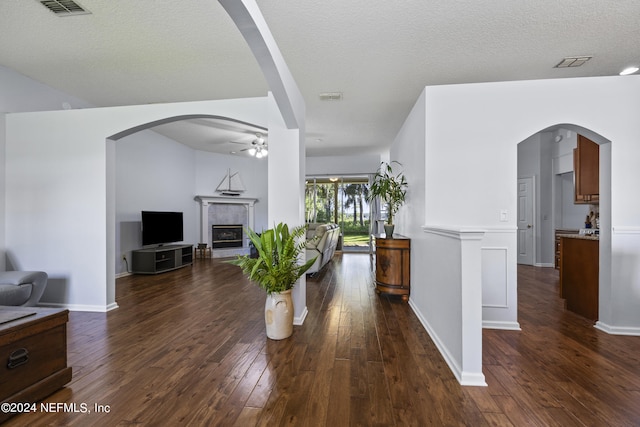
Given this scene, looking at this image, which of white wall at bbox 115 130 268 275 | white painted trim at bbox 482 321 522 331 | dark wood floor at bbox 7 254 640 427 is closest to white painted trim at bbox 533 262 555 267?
dark wood floor at bbox 7 254 640 427

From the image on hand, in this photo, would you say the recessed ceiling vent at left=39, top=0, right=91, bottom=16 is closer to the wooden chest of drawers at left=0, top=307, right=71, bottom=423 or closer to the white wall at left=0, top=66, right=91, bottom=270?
the white wall at left=0, top=66, right=91, bottom=270

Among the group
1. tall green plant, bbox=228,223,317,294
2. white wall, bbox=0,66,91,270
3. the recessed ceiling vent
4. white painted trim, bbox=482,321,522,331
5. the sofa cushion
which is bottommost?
white painted trim, bbox=482,321,522,331

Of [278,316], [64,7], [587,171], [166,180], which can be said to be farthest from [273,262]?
[166,180]

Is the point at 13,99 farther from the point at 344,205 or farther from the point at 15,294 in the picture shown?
the point at 344,205

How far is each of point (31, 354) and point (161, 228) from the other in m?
4.45

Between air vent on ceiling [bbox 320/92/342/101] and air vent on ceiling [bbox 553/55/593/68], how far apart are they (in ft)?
7.68

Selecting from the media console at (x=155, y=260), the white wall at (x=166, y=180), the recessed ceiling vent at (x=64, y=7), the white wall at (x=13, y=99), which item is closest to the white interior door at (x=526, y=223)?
the white wall at (x=166, y=180)

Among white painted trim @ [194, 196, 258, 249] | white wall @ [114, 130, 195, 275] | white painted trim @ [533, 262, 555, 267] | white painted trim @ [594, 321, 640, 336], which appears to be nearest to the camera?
white painted trim @ [594, 321, 640, 336]

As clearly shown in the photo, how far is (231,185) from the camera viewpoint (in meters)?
7.81

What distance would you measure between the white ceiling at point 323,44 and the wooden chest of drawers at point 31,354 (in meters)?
2.31

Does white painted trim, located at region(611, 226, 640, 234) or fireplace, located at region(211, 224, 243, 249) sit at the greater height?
white painted trim, located at region(611, 226, 640, 234)

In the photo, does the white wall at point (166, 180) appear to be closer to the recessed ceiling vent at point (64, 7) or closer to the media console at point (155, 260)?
the media console at point (155, 260)

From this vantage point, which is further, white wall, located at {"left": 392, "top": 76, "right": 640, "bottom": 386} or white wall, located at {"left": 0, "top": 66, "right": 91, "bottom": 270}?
white wall, located at {"left": 0, "top": 66, "right": 91, "bottom": 270}

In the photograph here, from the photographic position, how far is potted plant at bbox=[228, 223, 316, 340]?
8.50 ft
